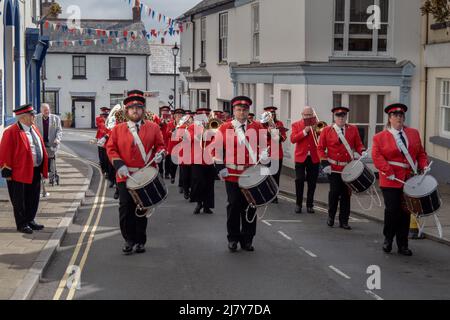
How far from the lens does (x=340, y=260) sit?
10586mm

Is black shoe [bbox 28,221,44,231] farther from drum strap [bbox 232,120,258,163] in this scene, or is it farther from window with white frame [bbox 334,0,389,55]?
window with white frame [bbox 334,0,389,55]

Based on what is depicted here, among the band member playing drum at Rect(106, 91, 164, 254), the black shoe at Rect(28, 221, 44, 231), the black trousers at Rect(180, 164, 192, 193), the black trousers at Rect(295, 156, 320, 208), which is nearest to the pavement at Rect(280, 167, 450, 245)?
the black trousers at Rect(295, 156, 320, 208)

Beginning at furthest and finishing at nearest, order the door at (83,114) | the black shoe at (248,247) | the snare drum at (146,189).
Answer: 1. the door at (83,114)
2. the black shoe at (248,247)
3. the snare drum at (146,189)

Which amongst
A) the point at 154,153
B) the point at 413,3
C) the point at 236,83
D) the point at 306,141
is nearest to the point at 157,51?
the point at 236,83

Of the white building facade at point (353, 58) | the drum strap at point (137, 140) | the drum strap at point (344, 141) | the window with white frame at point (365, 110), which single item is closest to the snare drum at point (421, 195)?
the drum strap at point (344, 141)

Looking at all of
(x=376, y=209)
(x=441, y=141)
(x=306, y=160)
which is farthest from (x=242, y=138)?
(x=441, y=141)

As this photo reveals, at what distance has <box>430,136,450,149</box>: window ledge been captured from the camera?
19.7 metres

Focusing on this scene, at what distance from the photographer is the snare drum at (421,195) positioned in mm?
10797

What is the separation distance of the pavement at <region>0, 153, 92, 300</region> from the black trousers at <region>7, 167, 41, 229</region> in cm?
25

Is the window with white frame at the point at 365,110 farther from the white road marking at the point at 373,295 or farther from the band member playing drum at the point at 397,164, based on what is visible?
the white road marking at the point at 373,295

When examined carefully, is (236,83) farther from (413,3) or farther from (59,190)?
(59,190)

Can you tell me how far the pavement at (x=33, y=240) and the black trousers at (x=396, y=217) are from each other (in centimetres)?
463

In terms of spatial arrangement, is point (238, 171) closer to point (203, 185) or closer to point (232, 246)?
point (232, 246)

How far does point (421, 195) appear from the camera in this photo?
10.8 metres
